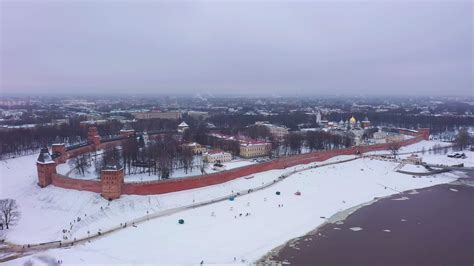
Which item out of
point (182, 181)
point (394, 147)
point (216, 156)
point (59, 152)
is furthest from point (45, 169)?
point (394, 147)

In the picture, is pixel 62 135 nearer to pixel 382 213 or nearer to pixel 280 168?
pixel 280 168

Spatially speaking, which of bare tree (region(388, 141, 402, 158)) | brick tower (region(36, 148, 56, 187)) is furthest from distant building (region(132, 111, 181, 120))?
brick tower (region(36, 148, 56, 187))

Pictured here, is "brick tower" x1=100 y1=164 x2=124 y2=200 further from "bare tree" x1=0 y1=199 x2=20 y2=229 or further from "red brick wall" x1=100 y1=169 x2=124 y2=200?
"bare tree" x1=0 y1=199 x2=20 y2=229

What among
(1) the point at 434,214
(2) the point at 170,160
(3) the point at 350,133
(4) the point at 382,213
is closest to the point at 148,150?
(2) the point at 170,160

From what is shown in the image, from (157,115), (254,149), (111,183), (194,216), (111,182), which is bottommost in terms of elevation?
(194,216)

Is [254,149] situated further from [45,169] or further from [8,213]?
[8,213]
